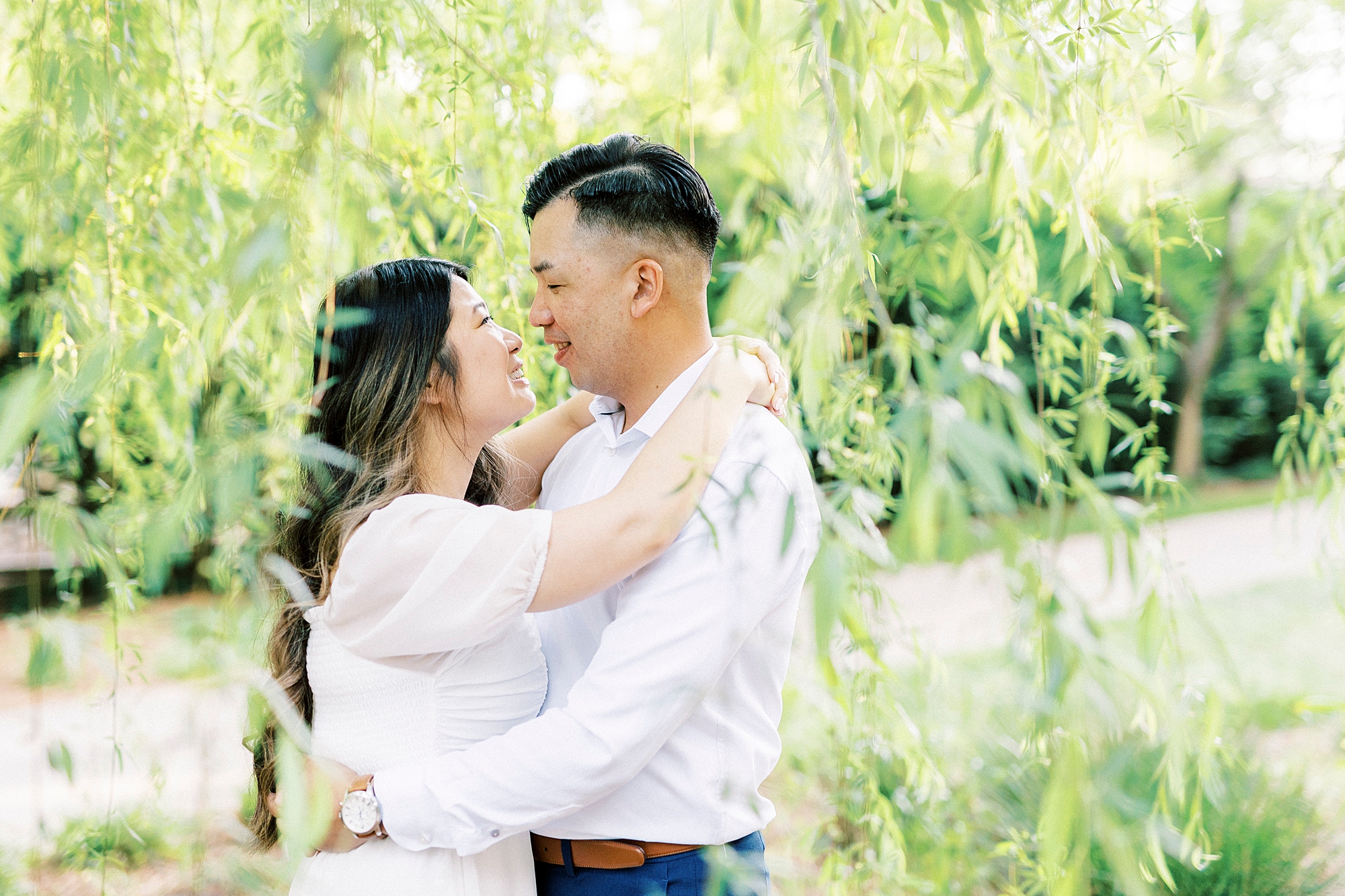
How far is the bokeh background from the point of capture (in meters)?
0.82

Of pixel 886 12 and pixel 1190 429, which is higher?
pixel 886 12

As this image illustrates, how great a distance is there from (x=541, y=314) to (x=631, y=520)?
1.57 ft

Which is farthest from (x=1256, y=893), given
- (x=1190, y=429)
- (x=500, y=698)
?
(x=1190, y=429)

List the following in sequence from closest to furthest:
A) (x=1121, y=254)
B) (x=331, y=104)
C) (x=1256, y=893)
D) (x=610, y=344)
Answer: (x=331, y=104), (x=1121, y=254), (x=610, y=344), (x=1256, y=893)

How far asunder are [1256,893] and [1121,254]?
83.7 inches

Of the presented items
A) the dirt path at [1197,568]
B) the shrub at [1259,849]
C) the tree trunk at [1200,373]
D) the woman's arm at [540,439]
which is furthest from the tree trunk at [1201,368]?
the woman's arm at [540,439]

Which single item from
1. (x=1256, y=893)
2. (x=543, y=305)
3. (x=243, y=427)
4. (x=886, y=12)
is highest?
(x=886, y=12)

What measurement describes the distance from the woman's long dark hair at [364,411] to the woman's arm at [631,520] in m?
0.32

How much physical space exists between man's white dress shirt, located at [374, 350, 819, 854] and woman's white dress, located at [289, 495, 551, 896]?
0.05 meters

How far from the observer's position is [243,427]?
2.99 feet

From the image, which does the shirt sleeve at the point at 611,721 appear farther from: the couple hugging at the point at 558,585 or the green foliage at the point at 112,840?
the green foliage at the point at 112,840

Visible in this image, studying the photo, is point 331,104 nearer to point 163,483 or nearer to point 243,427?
point 243,427

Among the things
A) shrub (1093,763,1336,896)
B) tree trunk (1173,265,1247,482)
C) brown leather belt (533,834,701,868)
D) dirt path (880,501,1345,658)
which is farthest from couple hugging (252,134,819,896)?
tree trunk (1173,265,1247,482)

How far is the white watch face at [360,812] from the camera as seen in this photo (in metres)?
1.27
